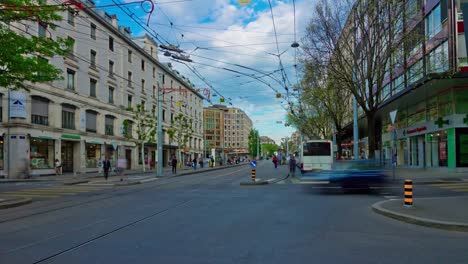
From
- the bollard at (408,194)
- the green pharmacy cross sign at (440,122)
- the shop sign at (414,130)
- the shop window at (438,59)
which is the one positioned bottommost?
the bollard at (408,194)

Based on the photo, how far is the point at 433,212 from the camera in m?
10.3

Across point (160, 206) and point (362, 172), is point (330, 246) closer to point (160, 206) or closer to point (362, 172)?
point (160, 206)

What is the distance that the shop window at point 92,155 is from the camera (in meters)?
42.0

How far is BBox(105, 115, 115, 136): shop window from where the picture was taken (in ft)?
152

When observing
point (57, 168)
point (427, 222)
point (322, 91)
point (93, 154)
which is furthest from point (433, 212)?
point (93, 154)

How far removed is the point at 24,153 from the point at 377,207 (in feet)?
96.8

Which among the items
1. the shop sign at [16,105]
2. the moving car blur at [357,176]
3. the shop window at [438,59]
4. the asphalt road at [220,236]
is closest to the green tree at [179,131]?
the shop sign at [16,105]

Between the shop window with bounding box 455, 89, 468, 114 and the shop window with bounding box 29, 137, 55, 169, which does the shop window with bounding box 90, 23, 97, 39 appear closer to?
the shop window with bounding box 29, 137, 55, 169

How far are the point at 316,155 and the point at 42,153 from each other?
23.7 m

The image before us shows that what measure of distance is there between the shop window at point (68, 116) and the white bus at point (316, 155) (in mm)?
22694

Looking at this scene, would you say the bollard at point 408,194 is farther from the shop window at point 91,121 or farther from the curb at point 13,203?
the shop window at point 91,121

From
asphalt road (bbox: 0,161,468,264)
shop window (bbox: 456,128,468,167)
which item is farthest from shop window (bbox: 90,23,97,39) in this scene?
shop window (bbox: 456,128,468,167)

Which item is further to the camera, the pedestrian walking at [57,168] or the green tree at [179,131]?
the green tree at [179,131]

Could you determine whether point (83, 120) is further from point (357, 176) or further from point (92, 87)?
point (357, 176)
